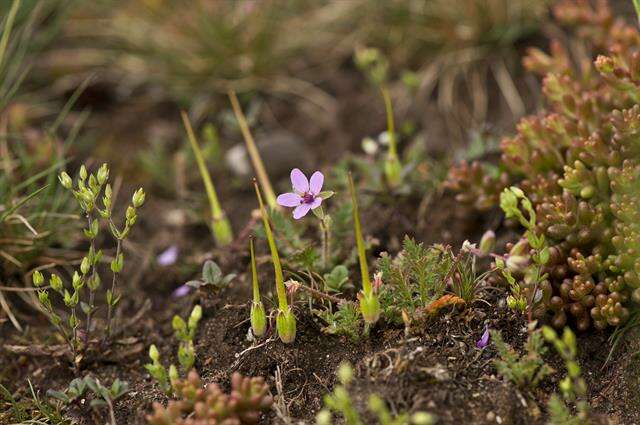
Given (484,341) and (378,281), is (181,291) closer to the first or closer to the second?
(378,281)

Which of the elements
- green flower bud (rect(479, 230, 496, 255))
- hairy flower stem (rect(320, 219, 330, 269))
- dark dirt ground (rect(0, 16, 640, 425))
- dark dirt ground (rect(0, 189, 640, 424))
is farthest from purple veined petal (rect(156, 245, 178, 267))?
green flower bud (rect(479, 230, 496, 255))

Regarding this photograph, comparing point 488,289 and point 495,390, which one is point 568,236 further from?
point 495,390

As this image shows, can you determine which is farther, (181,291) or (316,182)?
(181,291)

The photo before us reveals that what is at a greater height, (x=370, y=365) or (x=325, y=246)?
(x=325, y=246)

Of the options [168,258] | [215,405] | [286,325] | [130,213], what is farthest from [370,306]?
[168,258]

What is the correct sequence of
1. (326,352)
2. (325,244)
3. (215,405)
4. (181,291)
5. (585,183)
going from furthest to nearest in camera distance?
1. (181,291)
2. (325,244)
3. (585,183)
4. (326,352)
5. (215,405)

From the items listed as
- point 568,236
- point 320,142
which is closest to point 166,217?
point 320,142

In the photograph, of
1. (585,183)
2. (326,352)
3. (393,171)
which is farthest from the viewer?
(393,171)
